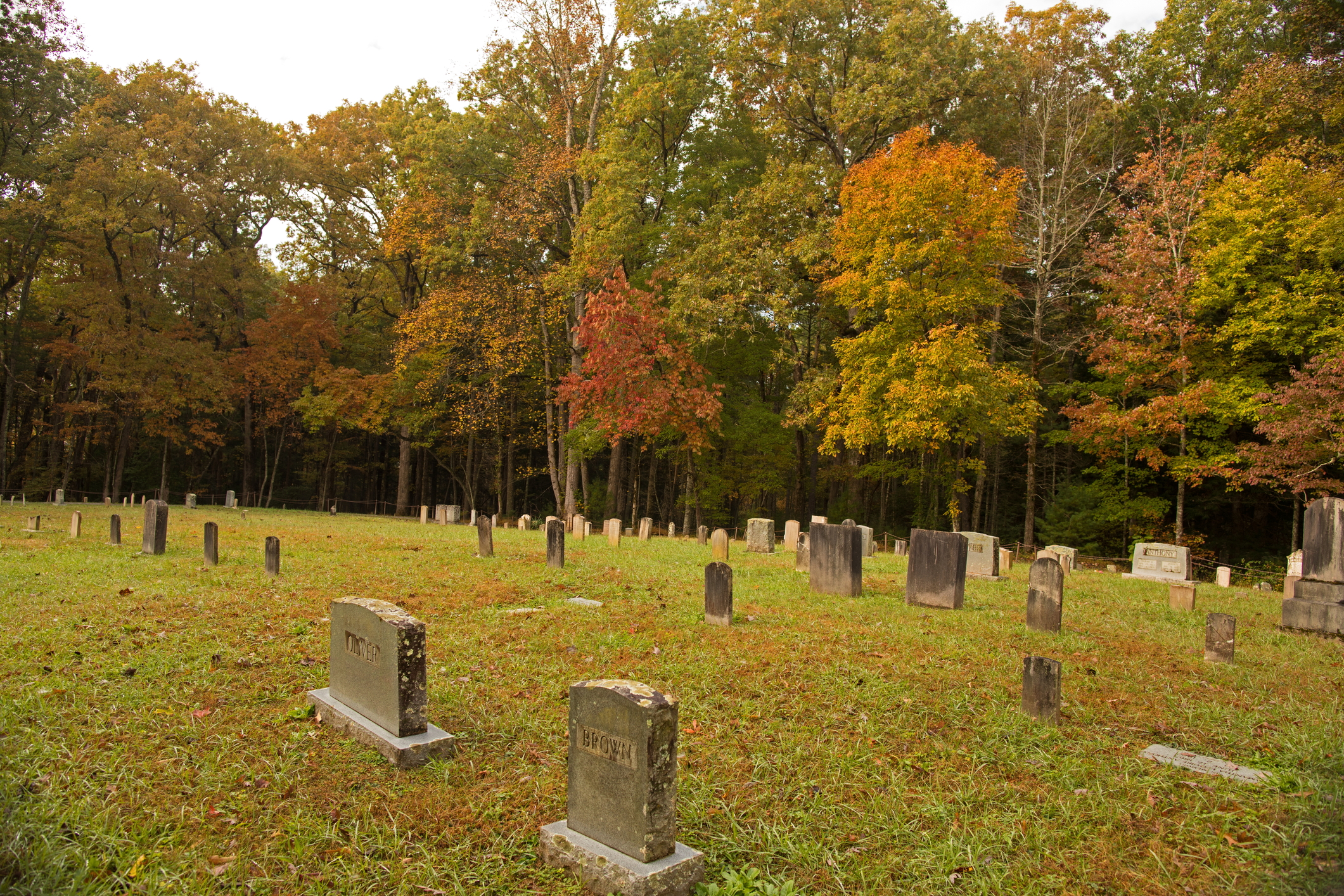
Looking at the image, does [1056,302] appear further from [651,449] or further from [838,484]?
[651,449]

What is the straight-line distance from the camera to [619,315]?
72.3 ft

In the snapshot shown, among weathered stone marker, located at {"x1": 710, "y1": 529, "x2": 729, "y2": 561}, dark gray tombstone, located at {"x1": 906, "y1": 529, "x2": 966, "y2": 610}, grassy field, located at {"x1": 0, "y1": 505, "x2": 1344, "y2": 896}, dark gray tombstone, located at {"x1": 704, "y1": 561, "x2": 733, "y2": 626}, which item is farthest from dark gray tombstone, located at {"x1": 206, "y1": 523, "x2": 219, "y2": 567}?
dark gray tombstone, located at {"x1": 906, "y1": 529, "x2": 966, "y2": 610}

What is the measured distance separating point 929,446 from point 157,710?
63.2 ft

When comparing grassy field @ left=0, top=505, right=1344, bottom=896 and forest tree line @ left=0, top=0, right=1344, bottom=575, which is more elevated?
forest tree line @ left=0, top=0, right=1344, bottom=575

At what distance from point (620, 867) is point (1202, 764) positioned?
389cm

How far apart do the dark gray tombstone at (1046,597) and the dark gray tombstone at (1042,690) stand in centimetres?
348

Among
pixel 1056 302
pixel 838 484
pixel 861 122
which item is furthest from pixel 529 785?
pixel 838 484

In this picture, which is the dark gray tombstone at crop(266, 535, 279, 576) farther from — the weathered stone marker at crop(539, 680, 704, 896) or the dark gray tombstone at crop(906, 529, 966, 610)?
the dark gray tombstone at crop(906, 529, 966, 610)

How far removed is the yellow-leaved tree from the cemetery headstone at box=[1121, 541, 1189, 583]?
501cm

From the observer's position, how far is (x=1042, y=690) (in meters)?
5.38

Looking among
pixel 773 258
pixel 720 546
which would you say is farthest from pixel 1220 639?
pixel 773 258

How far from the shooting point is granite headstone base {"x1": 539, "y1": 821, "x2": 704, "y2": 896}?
125 inches

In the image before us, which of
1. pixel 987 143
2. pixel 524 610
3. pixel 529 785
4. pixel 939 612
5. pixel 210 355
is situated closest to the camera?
pixel 529 785

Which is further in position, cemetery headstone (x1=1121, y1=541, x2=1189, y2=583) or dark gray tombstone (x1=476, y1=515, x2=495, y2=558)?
cemetery headstone (x1=1121, y1=541, x2=1189, y2=583)
